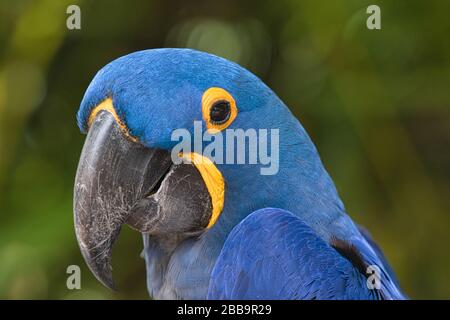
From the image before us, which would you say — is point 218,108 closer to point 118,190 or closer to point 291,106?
point 118,190

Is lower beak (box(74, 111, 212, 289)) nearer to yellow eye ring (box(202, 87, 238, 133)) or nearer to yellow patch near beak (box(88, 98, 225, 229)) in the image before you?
yellow patch near beak (box(88, 98, 225, 229))

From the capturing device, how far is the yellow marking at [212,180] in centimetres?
172

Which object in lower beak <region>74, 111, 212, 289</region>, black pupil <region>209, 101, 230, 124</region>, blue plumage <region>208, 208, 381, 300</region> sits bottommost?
blue plumage <region>208, 208, 381, 300</region>

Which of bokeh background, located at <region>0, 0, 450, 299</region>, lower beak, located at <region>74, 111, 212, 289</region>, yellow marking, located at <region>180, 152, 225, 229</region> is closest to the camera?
lower beak, located at <region>74, 111, 212, 289</region>

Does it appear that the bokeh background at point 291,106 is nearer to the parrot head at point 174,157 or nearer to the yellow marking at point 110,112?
the parrot head at point 174,157

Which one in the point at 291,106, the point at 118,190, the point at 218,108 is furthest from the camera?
the point at 291,106

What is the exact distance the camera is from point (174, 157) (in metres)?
1.69

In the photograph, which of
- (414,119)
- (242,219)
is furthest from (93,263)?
(414,119)

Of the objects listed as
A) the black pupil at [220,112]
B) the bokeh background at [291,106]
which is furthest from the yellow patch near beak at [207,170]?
the bokeh background at [291,106]

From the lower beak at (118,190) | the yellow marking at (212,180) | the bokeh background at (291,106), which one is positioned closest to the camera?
the lower beak at (118,190)

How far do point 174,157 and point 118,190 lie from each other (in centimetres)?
17

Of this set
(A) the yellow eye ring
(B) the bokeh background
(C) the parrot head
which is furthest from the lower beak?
(B) the bokeh background

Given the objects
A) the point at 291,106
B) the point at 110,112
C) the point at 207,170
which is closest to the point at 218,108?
the point at 207,170

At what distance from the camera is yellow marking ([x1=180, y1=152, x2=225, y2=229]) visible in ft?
5.64
